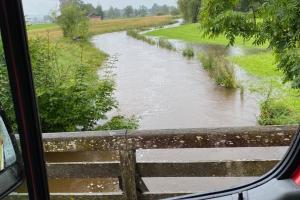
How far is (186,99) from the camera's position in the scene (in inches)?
349

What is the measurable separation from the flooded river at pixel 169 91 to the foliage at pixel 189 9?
143 centimetres

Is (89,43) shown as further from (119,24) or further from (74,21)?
(119,24)

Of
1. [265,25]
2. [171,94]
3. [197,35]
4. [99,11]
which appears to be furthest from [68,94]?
[171,94]

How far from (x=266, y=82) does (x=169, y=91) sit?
2.90 m

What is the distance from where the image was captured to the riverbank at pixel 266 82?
14.5 ft

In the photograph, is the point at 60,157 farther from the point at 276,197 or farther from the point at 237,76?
the point at 237,76

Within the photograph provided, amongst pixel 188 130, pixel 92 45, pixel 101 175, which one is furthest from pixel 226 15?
pixel 92 45

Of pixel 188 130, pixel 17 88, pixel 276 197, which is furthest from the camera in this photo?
pixel 188 130

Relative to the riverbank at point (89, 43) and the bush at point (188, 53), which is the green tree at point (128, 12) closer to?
the riverbank at point (89, 43)

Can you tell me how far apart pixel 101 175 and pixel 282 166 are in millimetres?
1356

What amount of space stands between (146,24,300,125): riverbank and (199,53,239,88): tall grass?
1.13 ft

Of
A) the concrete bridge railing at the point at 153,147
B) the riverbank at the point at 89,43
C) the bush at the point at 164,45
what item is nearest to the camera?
the concrete bridge railing at the point at 153,147

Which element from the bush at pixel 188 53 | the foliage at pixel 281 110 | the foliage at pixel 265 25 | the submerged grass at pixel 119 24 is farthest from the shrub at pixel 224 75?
the foliage at pixel 265 25

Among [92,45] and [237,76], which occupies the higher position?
[92,45]
